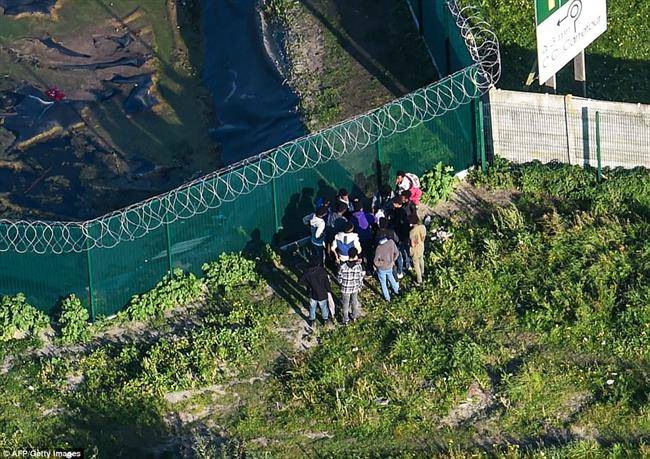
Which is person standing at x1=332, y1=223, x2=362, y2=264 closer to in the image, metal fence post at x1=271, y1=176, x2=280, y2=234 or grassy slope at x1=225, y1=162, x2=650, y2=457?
→ grassy slope at x1=225, y1=162, x2=650, y2=457

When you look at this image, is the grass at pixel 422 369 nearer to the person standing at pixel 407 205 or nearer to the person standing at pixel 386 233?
the person standing at pixel 386 233

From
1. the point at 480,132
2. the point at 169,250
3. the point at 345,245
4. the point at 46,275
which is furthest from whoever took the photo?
the point at 480,132

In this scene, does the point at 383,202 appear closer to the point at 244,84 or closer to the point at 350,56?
the point at 350,56

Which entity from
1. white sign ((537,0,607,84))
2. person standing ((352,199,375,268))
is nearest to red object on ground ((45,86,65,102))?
person standing ((352,199,375,268))

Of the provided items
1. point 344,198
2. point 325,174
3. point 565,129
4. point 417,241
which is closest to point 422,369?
point 417,241

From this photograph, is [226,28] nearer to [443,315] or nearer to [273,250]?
[273,250]

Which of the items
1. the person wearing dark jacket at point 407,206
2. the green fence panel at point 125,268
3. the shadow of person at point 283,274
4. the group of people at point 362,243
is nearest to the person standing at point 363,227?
the group of people at point 362,243
